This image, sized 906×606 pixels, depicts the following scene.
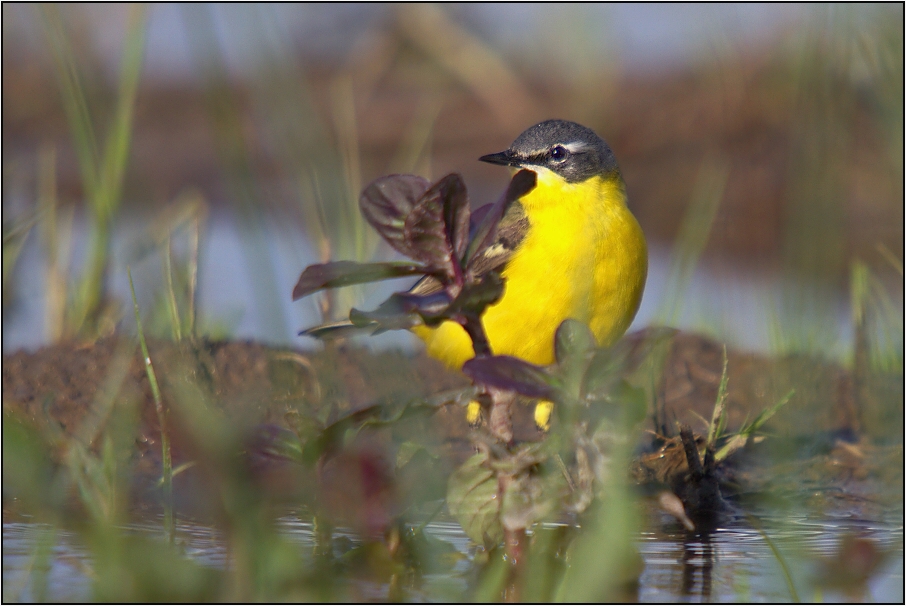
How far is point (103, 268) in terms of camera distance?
4.77 m

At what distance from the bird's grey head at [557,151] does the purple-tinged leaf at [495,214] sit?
7.16 feet

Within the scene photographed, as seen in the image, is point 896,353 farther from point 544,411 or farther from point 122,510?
point 122,510

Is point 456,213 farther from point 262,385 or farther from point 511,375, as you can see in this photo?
point 262,385

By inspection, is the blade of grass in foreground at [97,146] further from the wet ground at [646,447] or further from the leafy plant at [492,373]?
the leafy plant at [492,373]

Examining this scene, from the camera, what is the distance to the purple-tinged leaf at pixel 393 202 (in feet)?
7.39

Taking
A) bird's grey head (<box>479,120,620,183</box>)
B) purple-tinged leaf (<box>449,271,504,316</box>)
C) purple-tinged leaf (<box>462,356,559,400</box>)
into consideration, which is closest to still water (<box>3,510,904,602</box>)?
purple-tinged leaf (<box>462,356,559,400</box>)

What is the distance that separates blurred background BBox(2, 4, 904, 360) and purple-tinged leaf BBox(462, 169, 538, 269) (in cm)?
29

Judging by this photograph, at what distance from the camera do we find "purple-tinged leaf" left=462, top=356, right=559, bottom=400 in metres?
2.10

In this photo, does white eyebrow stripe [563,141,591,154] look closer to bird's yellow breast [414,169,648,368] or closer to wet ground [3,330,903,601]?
bird's yellow breast [414,169,648,368]

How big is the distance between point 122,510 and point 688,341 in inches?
136

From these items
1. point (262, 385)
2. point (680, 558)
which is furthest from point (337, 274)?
point (262, 385)

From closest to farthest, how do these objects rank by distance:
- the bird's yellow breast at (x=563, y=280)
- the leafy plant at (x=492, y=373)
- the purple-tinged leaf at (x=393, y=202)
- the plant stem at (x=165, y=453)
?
the leafy plant at (x=492, y=373) → the purple-tinged leaf at (x=393, y=202) → the plant stem at (x=165, y=453) → the bird's yellow breast at (x=563, y=280)

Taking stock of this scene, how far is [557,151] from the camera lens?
4.55 meters

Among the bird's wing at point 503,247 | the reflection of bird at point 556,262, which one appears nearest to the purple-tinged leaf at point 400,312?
the reflection of bird at point 556,262
